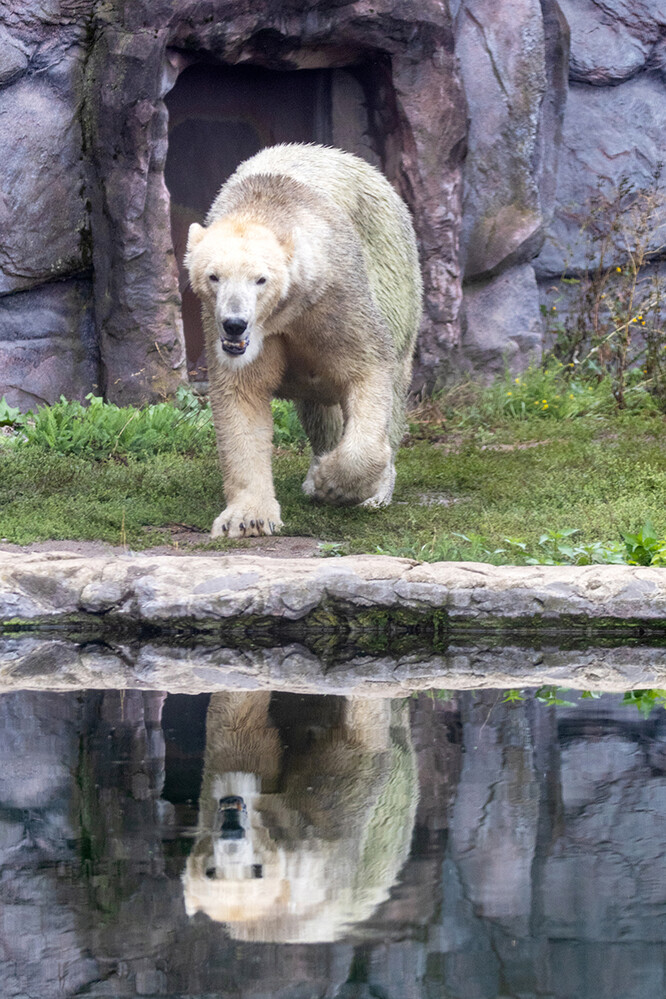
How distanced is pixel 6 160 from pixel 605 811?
6.62m

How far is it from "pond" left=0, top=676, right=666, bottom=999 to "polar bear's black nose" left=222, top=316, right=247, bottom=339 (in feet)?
5.45

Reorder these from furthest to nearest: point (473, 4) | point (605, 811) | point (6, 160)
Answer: point (473, 4) < point (6, 160) < point (605, 811)

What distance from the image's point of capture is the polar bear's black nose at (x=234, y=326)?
172 inches

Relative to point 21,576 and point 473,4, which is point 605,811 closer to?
point 21,576

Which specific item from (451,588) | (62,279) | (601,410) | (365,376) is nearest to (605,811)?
(451,588)

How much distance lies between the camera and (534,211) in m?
8.82

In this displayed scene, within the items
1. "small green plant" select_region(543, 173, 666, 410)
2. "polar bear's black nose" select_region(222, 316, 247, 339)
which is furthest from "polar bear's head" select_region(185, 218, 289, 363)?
"small green plant" select_region(543, 173, 666, 410)

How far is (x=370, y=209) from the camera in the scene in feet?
18.0

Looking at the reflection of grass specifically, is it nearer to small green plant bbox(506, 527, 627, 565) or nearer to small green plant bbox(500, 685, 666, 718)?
small green plant bbox(500, 685, 666, 718)

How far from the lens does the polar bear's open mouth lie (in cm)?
445

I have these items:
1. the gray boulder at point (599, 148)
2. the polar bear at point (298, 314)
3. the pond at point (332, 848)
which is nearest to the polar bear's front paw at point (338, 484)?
the polar bear at point (298, 314)

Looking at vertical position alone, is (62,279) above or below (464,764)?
above

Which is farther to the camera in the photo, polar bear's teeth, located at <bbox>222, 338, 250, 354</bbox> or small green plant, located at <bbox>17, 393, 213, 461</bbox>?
small green plant, located at <bbox>17, 393, 213, 461</bbox>

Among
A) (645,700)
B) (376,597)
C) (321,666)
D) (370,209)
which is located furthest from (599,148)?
(645,700)
